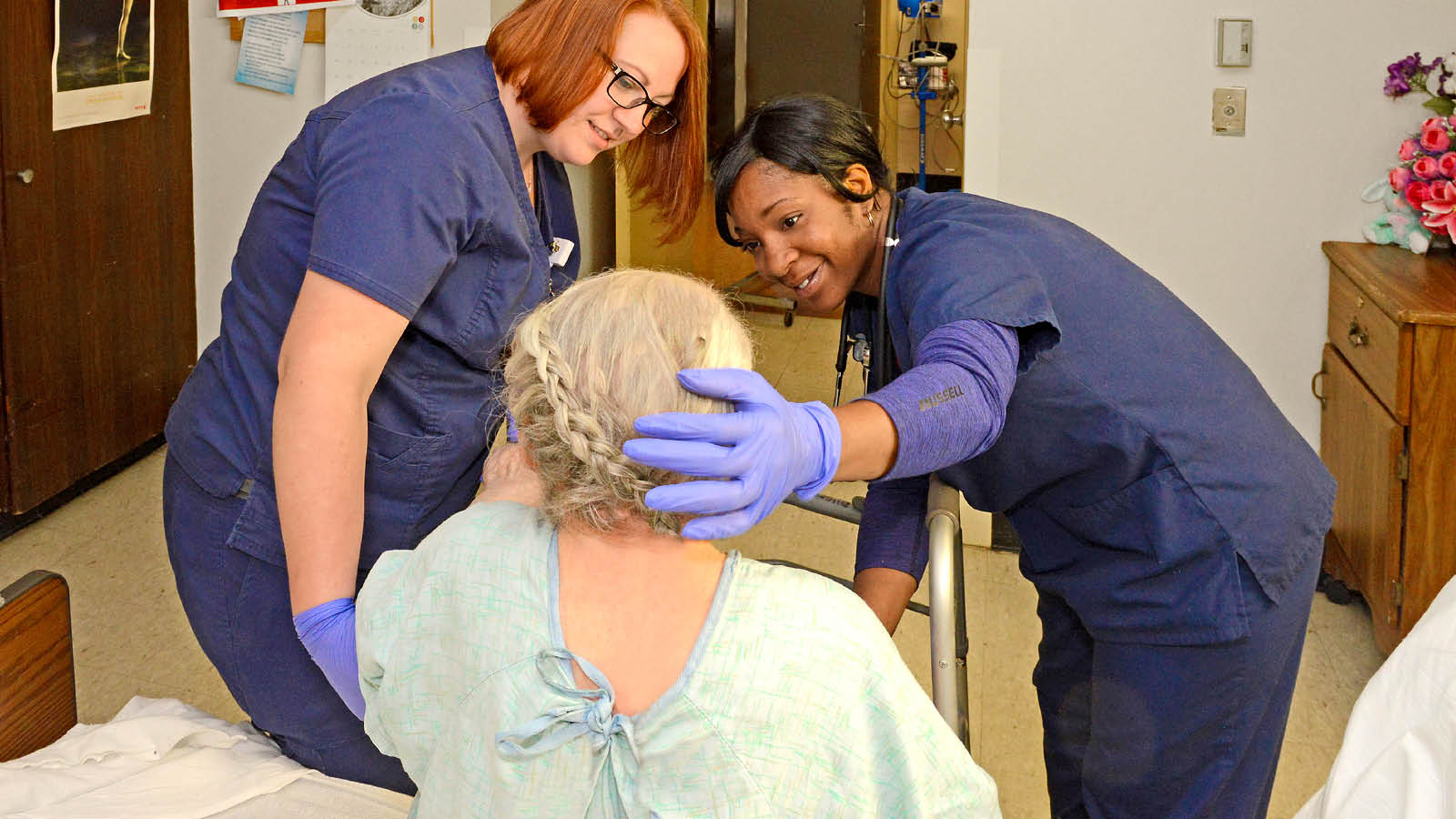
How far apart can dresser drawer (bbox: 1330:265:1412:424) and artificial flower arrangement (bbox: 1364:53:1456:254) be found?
0.16 m

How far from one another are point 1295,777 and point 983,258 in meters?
1.55

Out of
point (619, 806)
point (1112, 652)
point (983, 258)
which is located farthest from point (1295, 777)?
point (619, 806)

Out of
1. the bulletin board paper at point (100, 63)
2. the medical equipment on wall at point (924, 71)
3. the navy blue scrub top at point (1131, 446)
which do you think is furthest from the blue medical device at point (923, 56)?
the navy blue scrub top at point (1131, 446)

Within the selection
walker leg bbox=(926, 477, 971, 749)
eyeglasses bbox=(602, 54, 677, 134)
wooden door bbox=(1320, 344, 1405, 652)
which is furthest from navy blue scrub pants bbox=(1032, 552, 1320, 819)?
wooden door bbox=(1320, 344, 1405, 652)

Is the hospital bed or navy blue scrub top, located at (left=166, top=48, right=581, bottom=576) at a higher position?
navy blue scrub top, located at (left=166, top=48, right=581, bottom=576)

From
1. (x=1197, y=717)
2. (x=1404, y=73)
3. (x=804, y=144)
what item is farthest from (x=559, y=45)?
(x=1404, y=73)

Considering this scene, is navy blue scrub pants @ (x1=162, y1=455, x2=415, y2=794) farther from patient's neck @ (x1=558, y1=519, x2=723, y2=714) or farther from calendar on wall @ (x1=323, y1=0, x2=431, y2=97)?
calendar on wall @ (x1=323, y1=0, x2=431, y2=97)

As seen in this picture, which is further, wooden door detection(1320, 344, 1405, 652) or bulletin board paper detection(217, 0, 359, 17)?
bulletin board paper detection(217, 0, 359, 17)

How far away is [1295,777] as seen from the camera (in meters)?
2.32

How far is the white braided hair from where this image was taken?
1001mm

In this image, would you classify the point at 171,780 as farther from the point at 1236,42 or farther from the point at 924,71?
the point at 924,71

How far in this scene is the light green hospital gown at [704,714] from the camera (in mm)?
1000

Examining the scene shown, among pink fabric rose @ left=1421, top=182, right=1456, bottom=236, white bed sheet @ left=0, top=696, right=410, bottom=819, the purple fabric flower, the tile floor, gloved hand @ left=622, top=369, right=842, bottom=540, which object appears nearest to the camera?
gloved hand @ left=622, top=369, right=842, bottom=540

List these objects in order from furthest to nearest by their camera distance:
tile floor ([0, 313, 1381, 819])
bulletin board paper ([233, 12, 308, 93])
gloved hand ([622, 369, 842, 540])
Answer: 1. bulletin board paper ([233, 12, 308, 93])
2. tile floor ([0, 313, 1381, 819])
3. gloved hand ([622, 369, 842, 540])
